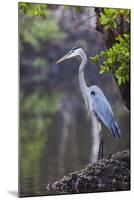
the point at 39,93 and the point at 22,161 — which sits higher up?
the point at 39,93

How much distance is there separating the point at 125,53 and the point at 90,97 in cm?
39

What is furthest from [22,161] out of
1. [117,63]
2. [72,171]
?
[117,63]

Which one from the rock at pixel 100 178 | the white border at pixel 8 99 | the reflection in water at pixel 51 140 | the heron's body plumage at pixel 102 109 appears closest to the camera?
the white border at pixel 8 99

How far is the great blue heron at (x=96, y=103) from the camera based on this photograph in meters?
4.23

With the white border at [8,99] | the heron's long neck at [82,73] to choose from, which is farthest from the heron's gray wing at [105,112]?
the white border at [8,99]

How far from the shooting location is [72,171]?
164 inches

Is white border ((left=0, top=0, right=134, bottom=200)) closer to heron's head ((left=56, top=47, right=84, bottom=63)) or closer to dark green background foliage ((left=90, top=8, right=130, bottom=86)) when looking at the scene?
heron's head ((left=56, top=47, right=84, bottom=63))

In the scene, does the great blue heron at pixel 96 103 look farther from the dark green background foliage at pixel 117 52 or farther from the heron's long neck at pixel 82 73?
the dark green background foliage at pixel 117 52

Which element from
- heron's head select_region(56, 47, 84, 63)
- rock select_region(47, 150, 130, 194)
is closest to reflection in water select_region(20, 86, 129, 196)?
rock select_region(47, 150, 130, 194)

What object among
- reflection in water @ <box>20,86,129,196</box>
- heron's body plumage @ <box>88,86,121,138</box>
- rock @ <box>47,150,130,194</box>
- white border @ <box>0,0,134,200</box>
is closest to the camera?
white border @ <box>0,0,134,200</box>

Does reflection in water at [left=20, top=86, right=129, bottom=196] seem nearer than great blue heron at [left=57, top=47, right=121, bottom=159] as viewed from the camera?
Yes

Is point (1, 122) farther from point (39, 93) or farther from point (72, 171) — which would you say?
point (72, 171)

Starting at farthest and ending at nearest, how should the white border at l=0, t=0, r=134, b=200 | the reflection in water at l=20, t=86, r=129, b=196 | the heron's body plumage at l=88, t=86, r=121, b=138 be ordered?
1. the heron's body plumage at l=88, t=86, r=121, b=138
2. the reflection in water at l=20, t=86, r=129, b=196
3. the white border at l=0, t=0, r=134, b=200

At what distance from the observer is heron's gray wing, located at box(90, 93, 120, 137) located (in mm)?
4297
